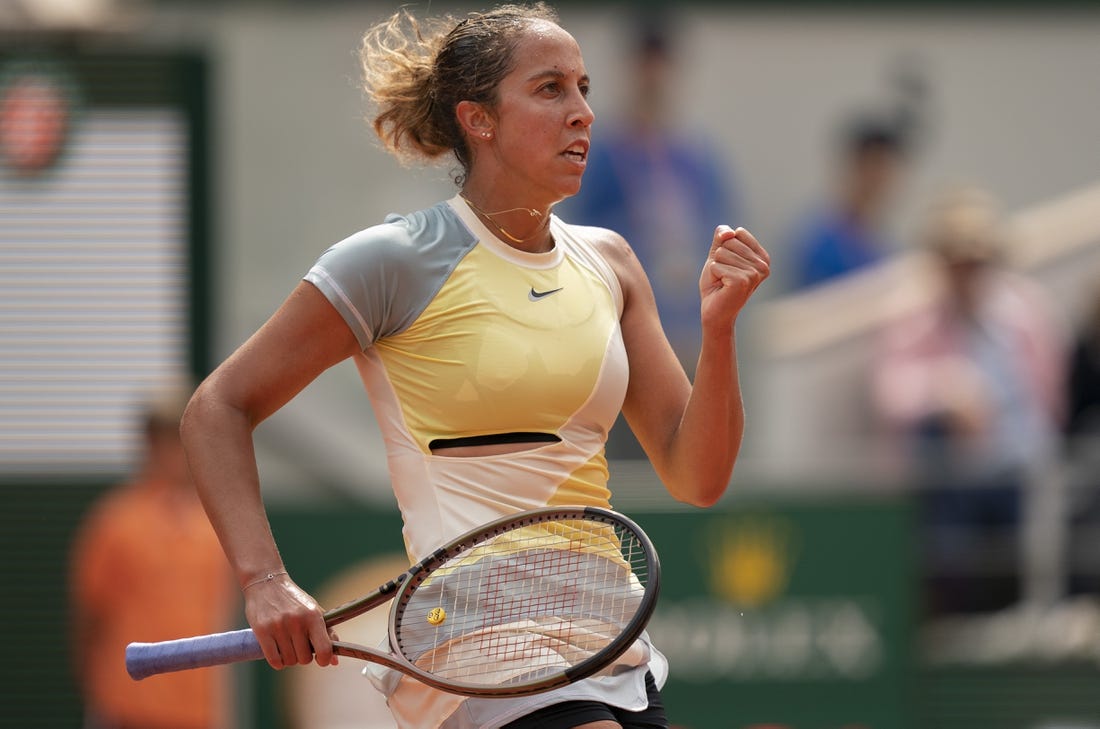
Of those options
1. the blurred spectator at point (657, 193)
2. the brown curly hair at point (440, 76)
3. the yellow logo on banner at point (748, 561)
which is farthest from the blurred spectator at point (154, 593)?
the brown curly hair at point (440, 76)

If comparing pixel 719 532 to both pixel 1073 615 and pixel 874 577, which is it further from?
pixel 1073 615

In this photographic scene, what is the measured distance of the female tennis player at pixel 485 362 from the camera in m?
3.06

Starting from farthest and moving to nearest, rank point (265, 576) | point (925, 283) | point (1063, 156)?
1. point (1063, 156)
2. point (925, 283)
3. point (265, 576)

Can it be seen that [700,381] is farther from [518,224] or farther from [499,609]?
[499,609]

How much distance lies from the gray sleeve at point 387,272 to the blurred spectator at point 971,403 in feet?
16.9

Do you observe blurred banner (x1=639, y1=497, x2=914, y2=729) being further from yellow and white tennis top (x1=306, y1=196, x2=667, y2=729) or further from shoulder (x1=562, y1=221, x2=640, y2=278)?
yellow and white tennis top (x1=306, y1=196, x2=667, y2=729)

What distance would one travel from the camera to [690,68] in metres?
9.73

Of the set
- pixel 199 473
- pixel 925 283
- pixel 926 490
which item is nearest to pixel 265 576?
pixel 199 473

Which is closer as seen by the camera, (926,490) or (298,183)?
(926,490)

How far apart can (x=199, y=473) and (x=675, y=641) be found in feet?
15.9

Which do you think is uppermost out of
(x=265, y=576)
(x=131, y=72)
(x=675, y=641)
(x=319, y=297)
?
(x=131, y=72)

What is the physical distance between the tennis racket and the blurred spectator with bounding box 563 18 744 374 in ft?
16.7

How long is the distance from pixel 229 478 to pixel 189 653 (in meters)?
0.31

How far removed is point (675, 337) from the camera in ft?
27.3
